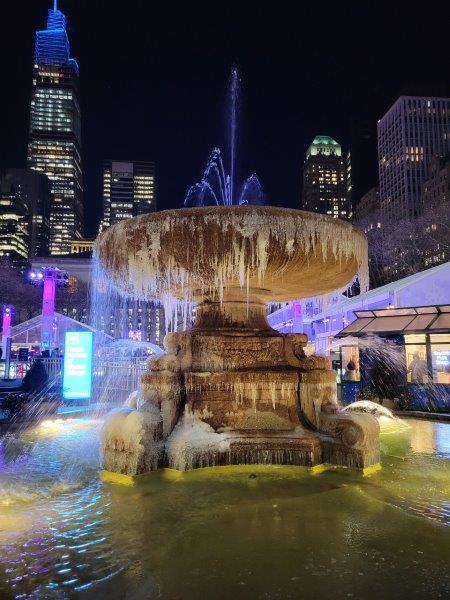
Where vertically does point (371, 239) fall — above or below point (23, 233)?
below

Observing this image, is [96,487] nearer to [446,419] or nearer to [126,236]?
[126,236]

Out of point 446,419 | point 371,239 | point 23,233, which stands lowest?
point 446,419

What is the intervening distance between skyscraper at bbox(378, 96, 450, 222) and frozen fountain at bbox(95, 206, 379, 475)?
3932 inches

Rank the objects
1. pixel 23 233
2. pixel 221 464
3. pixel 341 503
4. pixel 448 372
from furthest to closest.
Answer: pixel 23 233 → pixel 448 372 → pixel 221 464 → pixel 341 503

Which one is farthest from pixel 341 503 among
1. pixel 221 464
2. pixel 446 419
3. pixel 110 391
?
pixel 110 391

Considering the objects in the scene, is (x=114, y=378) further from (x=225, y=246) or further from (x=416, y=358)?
(x=225, y=246)

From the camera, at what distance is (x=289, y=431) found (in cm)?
574

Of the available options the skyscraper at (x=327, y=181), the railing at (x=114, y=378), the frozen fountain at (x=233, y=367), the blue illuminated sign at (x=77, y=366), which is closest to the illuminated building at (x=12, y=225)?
the skyscraper at (x=327, y=181)

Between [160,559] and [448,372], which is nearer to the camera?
[160,559]

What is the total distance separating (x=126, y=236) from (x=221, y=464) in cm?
308

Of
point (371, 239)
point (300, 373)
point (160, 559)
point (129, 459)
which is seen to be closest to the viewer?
point (160, 559)

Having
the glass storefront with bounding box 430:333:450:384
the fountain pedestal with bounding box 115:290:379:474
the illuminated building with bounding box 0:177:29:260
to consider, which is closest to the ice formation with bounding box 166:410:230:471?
the fountain pedestal with bounding box 115:290:379:474

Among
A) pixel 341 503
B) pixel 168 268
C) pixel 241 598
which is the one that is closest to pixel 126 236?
pixel 168 268

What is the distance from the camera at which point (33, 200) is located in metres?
162
